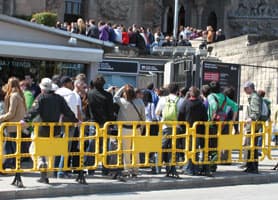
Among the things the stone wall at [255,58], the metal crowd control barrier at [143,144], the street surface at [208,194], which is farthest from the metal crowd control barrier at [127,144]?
the stone wall at [255,58]

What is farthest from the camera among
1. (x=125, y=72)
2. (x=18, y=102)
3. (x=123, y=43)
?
(x=123, y=43)

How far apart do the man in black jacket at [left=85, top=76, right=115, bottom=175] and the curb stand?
97cm

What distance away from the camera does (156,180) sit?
15.2 metres

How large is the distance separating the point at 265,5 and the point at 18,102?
38341 millimetres

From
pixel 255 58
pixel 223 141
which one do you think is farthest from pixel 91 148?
pixel 255 58

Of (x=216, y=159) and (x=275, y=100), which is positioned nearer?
(x=216, y=159)

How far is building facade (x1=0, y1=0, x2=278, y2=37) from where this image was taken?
4478cm

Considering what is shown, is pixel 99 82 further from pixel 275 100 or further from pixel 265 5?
pixel 265 5

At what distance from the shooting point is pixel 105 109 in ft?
49.3

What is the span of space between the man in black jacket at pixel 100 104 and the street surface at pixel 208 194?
4.92 feet

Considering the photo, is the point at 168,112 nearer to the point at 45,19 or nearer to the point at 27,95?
the point at 27,95

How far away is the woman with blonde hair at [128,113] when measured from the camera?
15078 millimetres

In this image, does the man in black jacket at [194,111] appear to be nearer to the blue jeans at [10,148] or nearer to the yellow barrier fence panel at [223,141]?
the yellow barrier fence panel at [223,141]

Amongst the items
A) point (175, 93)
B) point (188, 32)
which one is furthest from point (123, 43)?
point (175, 93)
